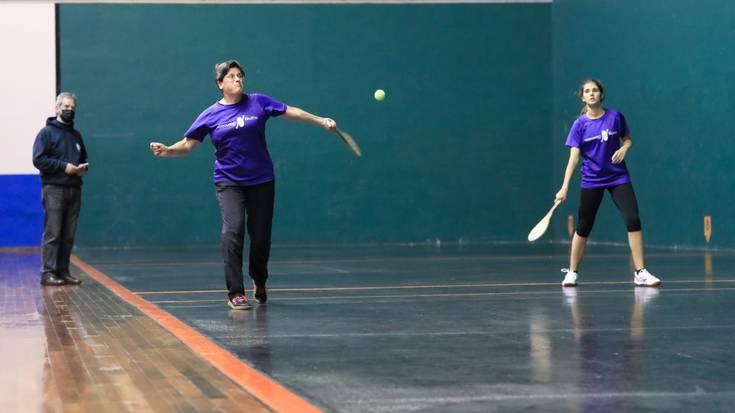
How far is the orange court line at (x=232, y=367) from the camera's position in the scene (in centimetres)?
408

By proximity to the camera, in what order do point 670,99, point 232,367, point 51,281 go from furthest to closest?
1. point 670,99
2. point 51,281
3. point 232,367

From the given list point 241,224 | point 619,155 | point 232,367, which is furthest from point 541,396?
point 619,155

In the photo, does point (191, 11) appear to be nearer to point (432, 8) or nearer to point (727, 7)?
point (432, 8)

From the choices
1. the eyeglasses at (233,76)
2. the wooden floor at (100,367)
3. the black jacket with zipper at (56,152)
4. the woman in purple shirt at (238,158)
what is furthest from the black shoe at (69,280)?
the eyeglasses at (233,76)

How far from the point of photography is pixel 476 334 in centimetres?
605

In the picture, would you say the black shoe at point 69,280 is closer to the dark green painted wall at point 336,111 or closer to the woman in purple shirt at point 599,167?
the woman in purple shirt at point 599,167

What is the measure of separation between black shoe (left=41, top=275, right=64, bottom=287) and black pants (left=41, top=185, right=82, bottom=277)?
1.1 inches

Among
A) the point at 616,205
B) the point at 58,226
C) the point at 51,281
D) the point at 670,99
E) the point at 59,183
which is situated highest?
the point at 670,99

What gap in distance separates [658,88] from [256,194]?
916 centimetres

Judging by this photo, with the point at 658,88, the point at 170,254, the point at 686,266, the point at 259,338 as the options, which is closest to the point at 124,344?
the point at 259,338

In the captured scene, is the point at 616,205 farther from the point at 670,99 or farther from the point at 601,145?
the point at 670,99

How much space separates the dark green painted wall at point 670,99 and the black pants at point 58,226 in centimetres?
783

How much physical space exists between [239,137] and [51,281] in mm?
3089

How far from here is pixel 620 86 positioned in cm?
1658
